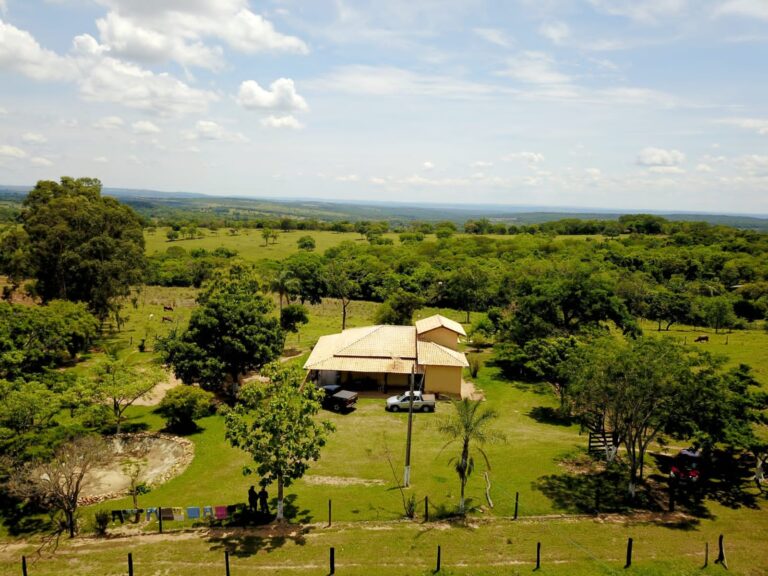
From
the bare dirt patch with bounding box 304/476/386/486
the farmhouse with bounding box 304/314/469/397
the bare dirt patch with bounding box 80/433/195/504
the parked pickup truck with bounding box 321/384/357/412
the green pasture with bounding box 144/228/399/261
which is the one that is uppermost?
the green pasture with bounding box 144/228/399/261

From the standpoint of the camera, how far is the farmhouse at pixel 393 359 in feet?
115

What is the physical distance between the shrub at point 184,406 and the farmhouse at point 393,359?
7813 millimetres

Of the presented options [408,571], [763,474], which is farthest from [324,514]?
[763,474]

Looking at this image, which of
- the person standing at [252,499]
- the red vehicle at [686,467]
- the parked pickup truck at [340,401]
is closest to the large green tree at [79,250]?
the parked pickup truck at [340,401]

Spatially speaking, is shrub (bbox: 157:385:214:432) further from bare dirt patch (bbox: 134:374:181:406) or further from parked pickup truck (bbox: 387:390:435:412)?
parked pickup truck (bbox: 387:390:435:412)

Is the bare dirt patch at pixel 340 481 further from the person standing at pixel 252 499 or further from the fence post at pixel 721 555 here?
the fence post at pixel 721 555

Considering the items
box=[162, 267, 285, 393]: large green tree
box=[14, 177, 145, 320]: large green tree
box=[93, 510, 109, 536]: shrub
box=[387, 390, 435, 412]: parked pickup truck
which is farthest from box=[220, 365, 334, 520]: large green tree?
box=[14, 177, 145, 320]: large green tree

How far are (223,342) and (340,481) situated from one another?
14.0 meters

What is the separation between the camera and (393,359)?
36094mm

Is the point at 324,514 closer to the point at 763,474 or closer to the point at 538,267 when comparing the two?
the point at 763,474

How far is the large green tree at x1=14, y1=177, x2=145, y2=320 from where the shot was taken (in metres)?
43.5

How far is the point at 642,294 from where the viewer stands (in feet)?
226

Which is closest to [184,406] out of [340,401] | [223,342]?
[223,342]

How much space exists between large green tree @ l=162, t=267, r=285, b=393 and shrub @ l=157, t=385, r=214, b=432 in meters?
2.60
